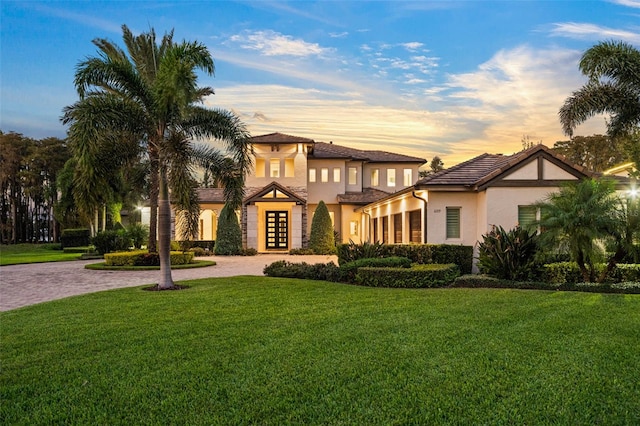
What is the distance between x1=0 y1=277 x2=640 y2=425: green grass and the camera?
4379 millimetres

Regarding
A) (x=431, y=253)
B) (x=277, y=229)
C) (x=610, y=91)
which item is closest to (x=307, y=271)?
(x=431, y=253)

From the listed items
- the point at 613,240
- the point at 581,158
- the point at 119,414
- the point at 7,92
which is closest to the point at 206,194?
the point at 7,92

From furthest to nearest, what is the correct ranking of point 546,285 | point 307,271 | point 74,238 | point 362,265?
1. point 74,238
2. point 307,271
3. point 362,265
4. point 546,285

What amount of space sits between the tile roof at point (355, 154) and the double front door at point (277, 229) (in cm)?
508

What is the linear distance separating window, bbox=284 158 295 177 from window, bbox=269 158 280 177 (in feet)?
1.64

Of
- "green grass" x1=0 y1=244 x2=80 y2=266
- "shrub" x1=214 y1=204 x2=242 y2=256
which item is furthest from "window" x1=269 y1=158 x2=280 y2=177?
"green grass" x1=0 y1=244 x2=80 y2=266

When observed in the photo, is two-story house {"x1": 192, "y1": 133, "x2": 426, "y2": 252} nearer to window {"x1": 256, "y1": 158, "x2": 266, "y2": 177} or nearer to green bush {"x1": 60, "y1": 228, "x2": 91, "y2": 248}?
window {"x1": 256, "y1": 158, "x2": 266, "y2": 177}

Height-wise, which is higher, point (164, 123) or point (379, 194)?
point (164, 123)

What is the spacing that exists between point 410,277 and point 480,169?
7.57 m

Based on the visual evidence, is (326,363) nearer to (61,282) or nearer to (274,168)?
(61,282)

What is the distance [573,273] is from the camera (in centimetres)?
1323

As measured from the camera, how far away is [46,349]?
22.0 feet

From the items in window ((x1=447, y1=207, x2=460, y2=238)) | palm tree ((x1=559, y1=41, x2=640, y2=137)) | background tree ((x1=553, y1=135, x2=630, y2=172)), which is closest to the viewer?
palm tree ((x1=559, y1=41, x2=640, y2=137))

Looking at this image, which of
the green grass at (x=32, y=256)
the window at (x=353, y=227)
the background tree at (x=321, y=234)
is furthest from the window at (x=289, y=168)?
the green grass at (x=32, y=256)
